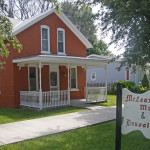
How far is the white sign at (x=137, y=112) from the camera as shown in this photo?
12.9ft

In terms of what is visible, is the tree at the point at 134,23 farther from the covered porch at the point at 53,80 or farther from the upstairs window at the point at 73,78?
the upstairs window at the point at 73,78

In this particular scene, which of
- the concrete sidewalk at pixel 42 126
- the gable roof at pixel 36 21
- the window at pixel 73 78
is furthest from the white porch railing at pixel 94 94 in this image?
the gable roof at pixel 36 21

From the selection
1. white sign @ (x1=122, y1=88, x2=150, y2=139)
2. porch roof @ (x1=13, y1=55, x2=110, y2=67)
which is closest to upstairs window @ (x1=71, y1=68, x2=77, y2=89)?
porch roof @ (x1=13, y1=55, x2=110, y2=67)

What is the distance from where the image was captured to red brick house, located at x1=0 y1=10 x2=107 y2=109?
521 inches

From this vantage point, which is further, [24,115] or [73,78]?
[73,78]

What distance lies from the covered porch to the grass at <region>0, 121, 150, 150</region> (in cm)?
556

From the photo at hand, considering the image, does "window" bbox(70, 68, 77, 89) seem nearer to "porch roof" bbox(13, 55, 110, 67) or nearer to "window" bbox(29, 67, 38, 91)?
"porch roof" bbox(13, 55, 110, 67)

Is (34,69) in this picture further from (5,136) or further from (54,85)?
(5,136)

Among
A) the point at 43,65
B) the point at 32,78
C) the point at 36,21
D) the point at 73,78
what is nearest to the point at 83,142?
the point at 43,65

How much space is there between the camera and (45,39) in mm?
15492

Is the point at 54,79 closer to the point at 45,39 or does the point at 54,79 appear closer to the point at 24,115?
the point at 45,39

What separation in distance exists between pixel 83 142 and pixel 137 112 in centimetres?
288

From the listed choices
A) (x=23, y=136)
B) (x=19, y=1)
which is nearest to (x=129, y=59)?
(x=23, y=136)

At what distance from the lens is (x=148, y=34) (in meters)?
8.62
